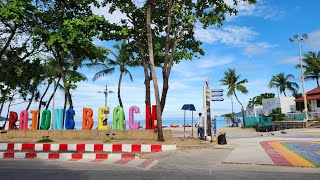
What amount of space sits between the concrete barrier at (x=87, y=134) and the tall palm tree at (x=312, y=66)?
4403 cm

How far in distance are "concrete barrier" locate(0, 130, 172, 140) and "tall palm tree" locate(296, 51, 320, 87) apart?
44035 millimetres

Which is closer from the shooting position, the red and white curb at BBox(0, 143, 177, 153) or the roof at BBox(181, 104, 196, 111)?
the red and white curb at BBox(0, 143, 177, 153)

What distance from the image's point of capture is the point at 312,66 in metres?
51.7

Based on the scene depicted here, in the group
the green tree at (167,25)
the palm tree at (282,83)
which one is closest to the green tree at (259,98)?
the palm tree at (282,83)

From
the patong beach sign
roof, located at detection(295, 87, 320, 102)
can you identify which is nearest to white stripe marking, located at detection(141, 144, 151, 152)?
the patong beach sign

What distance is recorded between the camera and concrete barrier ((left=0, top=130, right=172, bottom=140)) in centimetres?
1730

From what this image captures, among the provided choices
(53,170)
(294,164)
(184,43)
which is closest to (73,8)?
(184,43)

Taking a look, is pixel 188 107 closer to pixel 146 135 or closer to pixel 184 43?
pixel 146 135

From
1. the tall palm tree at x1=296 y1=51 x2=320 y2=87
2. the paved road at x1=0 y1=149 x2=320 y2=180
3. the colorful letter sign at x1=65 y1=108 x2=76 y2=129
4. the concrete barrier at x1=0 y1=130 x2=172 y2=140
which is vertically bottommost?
the paved road at x1=0 y1=149 x2=320 y2=180

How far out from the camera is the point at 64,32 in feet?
50.5

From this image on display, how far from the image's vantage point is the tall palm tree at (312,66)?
51.4 m

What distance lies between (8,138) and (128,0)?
12.5 m

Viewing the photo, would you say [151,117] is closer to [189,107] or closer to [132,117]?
[132,117]

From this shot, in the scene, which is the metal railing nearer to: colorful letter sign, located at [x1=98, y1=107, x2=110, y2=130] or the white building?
the white building
